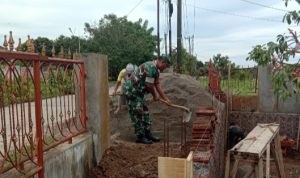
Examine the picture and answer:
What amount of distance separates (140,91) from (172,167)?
4819mm

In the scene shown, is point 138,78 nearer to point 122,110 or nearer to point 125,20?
point 122,110

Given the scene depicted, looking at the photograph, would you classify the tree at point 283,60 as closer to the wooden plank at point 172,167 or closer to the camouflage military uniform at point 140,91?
the wooden plank at point 172,167

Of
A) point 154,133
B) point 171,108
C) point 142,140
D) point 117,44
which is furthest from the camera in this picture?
point 117,44

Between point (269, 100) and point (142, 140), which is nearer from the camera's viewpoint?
point (142, 140)

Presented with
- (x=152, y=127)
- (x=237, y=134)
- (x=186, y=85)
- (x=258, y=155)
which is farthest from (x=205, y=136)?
(x=237, y=134)

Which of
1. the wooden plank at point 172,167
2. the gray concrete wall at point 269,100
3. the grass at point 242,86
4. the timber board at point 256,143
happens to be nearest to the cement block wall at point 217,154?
the timber board at point 256,143

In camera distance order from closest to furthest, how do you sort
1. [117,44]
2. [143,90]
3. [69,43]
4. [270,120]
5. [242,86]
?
1. [143,90]
2. [270,120]
3. [242,86]
4. [117,44]
5. [69,43]

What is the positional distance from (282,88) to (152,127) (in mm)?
4864

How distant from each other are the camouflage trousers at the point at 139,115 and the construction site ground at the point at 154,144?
32cm

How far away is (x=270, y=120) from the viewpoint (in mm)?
10648

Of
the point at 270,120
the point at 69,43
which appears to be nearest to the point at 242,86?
the point at 270,120

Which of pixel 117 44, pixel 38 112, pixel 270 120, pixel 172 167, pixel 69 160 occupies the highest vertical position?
pixel 117 44

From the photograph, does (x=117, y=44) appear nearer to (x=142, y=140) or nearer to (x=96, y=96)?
(x=142, y=140)

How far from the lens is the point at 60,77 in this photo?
4.52m
